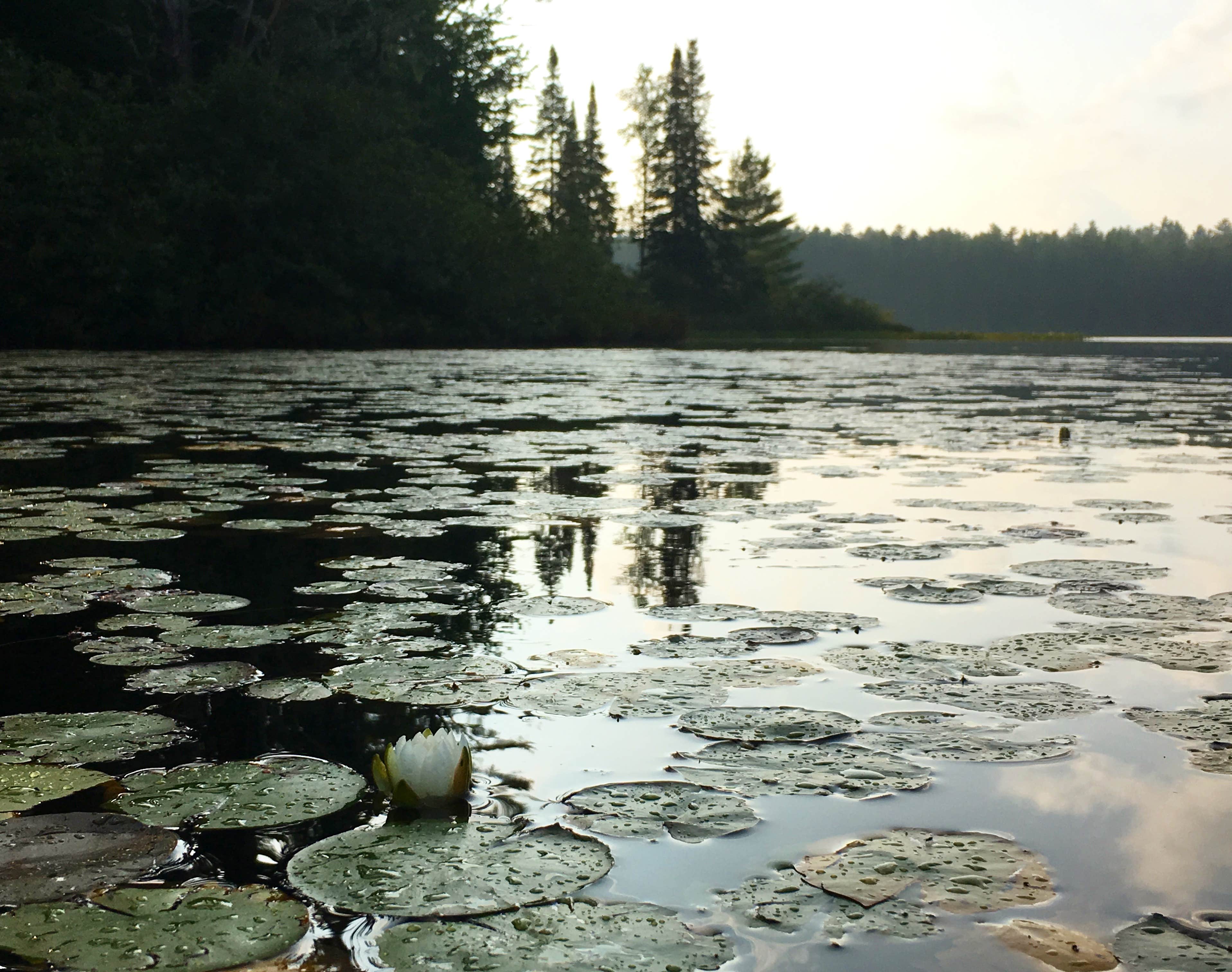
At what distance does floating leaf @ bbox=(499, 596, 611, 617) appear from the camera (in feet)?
9.25

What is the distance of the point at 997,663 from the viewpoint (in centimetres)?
239

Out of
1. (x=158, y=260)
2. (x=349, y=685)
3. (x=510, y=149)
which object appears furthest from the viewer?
(x=510, y=149)

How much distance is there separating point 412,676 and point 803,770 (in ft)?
2.74

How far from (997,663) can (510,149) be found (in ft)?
143

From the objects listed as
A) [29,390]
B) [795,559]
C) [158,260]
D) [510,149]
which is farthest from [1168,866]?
[510,149]

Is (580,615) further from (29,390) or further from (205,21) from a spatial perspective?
(205,21)

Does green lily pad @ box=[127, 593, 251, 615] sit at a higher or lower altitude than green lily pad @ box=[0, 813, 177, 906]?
lower

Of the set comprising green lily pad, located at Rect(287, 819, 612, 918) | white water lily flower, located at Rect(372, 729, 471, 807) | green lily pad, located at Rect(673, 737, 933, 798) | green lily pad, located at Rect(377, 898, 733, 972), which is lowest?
green lily pad, located at Rect(673, 737, 933, 798)

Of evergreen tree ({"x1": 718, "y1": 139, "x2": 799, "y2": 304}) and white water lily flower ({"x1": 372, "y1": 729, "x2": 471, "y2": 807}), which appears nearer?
white water lily flower ({"x1": 372, "y1": 729, "x2": 471, "y2": 807})

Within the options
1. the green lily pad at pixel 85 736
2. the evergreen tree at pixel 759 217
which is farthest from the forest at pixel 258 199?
the evergreen tree at pixel 759 217

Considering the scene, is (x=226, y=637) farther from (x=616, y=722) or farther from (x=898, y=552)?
(x=898, y=552)

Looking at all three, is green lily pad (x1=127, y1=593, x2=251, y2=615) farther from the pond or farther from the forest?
the forest

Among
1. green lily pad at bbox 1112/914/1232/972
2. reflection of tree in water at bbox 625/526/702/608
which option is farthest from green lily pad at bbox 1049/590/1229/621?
green lily pad at bbox 1112/914/1232/972

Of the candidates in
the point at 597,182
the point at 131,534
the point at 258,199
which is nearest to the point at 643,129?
the point at 597,182
